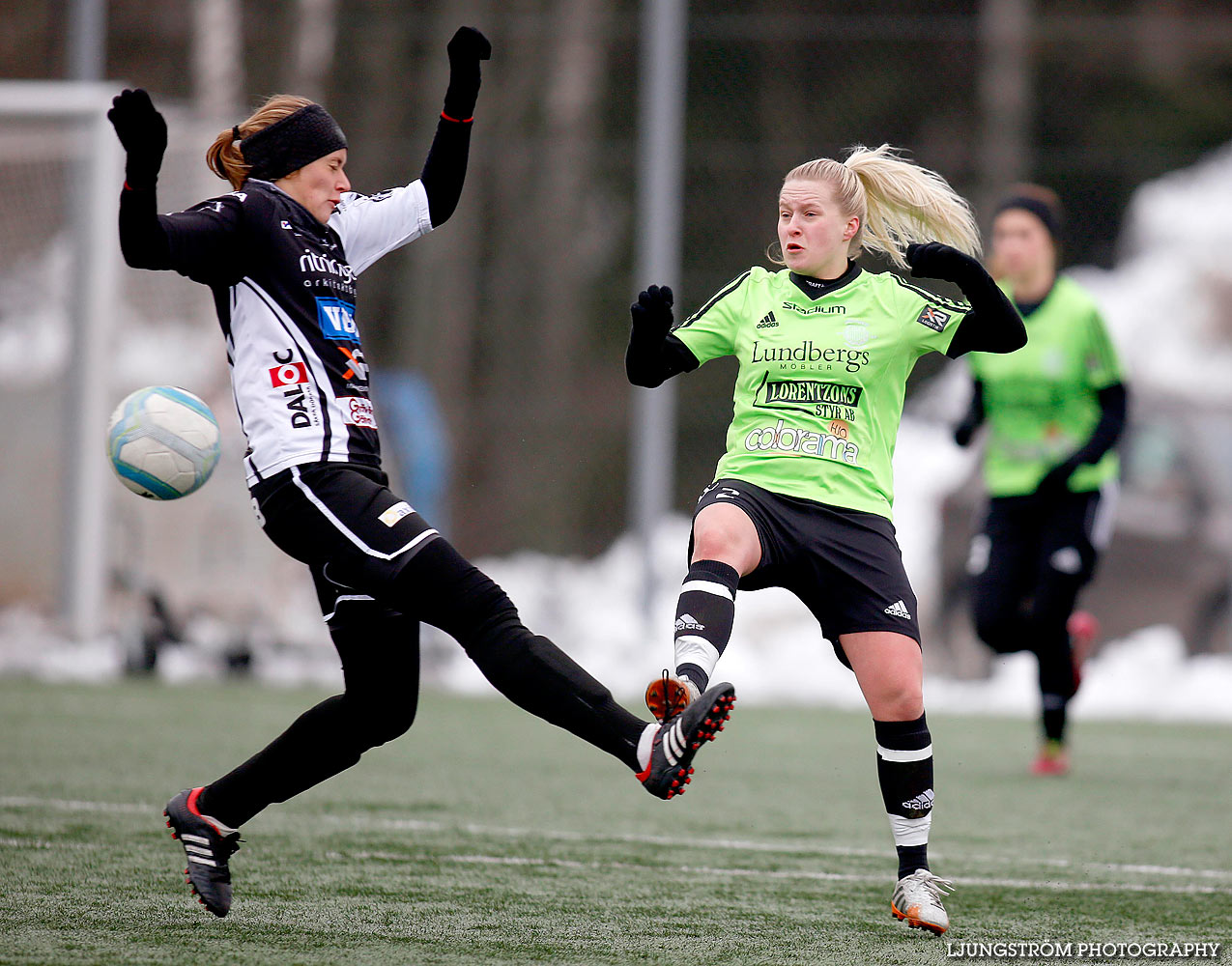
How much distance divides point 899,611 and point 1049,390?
131 inches

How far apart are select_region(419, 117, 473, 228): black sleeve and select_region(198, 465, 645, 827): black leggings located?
31.0 inches

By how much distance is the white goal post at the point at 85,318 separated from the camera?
11203 mm

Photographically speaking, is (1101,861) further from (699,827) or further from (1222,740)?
(1222,740)

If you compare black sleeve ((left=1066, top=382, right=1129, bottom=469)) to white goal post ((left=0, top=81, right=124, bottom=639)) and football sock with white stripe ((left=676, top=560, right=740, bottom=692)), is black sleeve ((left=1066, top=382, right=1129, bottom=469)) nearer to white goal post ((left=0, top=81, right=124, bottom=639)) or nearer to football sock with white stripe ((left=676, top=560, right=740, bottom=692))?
football sock with white stripe ((left=676, top=560, right=740, bottom=692))

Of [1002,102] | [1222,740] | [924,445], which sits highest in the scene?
[1002,102]

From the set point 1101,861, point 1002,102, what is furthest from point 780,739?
point 1002,102

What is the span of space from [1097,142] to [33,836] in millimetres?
13242

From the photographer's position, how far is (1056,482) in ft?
23.5

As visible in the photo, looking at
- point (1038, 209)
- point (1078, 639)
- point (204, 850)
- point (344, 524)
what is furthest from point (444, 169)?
point (1078, 639)

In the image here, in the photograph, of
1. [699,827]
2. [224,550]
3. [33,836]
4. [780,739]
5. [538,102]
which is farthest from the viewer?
[538,102]

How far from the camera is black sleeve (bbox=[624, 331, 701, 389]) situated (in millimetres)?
4359

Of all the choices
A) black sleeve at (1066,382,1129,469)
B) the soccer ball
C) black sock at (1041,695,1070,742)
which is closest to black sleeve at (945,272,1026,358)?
the soccer ball

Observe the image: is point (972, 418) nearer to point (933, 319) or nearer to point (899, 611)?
point (933, 319)

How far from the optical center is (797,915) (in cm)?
418
